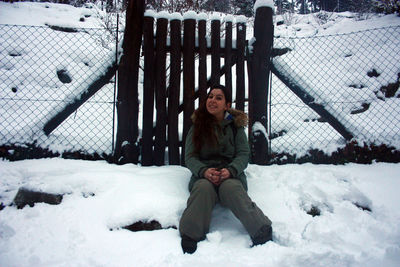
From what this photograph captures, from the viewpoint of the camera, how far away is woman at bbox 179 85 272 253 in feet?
6.97

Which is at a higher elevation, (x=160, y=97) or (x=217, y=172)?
(x=160, y=97)

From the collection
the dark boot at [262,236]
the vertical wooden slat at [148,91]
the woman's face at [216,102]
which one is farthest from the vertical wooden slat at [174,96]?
the dark boot at [262,236]

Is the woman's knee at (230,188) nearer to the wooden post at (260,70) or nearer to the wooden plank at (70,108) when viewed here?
the wooden post at (260,70)

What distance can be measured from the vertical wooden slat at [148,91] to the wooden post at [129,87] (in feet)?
0.30

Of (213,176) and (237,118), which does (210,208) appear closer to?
(213,176)

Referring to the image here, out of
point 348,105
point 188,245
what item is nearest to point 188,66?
point 188,245

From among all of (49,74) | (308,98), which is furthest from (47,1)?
(308,98)

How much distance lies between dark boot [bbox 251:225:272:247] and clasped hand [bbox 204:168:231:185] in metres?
0.57

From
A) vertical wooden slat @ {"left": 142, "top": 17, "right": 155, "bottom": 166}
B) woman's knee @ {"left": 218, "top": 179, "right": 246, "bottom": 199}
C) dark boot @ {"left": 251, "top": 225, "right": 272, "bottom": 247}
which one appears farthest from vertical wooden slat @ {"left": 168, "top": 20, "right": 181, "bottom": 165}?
dark boot @ {"left": 251, "top": 225, "right": 272, "bottom": 247}

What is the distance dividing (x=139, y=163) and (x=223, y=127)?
1306 mm

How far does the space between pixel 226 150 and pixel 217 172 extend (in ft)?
1.30

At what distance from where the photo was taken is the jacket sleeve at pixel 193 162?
2594 mm

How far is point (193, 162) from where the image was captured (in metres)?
2.68

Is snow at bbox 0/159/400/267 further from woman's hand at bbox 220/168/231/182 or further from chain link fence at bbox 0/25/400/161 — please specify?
chain link fence at bbox 0/25/400/161
